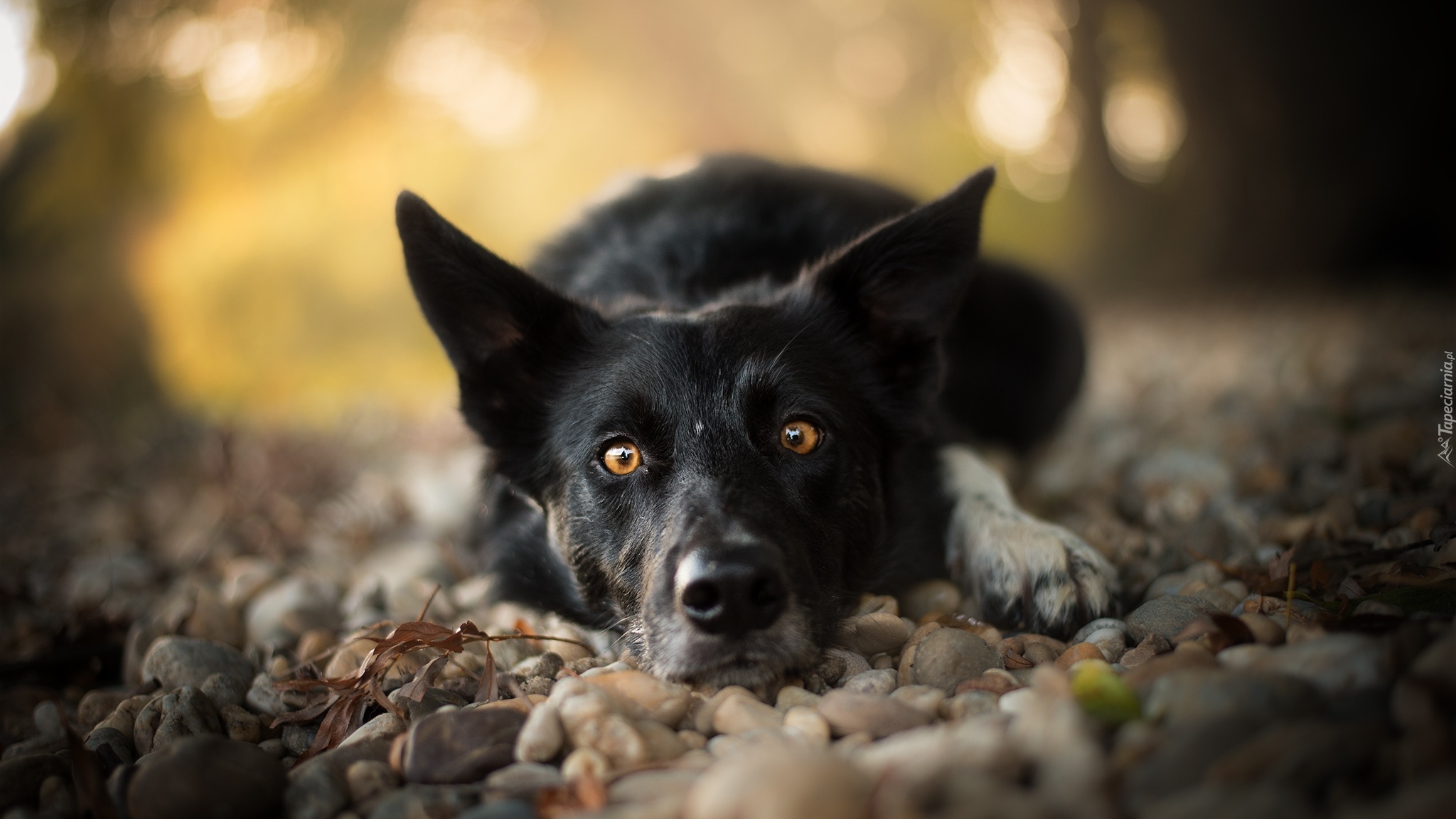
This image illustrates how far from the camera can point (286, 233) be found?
8.19 metres

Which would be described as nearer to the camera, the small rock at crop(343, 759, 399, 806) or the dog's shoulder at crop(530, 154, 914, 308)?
the small rock at crop(343, 759, 399, 806)

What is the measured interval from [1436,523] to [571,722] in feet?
7.28

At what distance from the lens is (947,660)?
173 cm

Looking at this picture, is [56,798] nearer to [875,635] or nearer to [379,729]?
[379,729]

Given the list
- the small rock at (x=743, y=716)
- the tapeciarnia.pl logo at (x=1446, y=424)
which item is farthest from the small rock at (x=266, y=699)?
the tapeciarnia.pl logo at (x=1446, y=424)

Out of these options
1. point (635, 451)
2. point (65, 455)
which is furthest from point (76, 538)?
point (635, 451)

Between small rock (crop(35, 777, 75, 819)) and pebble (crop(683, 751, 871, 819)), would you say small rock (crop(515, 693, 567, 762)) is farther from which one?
small rock (crop(35, 777, 75, 819))

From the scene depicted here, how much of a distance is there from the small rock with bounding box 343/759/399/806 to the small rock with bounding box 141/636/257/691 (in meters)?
0.77

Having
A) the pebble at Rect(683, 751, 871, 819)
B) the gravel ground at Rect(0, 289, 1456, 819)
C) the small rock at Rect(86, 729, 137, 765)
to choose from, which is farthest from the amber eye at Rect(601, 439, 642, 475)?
the small rock at Rect(86, 729, 137, 765)

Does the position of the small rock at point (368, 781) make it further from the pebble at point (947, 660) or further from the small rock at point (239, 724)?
the pebble at point (947, 660)

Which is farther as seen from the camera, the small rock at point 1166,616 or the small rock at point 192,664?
the small rock at point 192,664

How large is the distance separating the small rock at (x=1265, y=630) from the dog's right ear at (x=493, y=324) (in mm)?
1799

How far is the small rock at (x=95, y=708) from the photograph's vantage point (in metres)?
2.01

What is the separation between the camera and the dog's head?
1850mm
